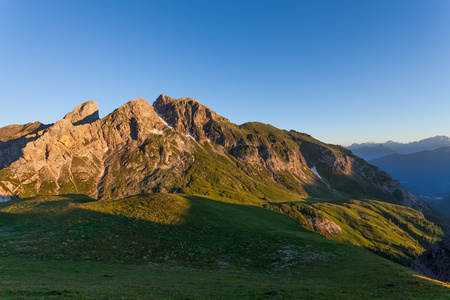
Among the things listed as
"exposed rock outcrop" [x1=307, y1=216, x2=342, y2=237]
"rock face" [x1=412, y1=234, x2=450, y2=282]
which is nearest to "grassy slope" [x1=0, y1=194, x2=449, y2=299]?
"rock face" [x1=412, y1=234, x2=450, y2=282]

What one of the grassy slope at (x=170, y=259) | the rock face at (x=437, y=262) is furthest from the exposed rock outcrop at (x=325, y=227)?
the grassy slope at (x=170, y=259)

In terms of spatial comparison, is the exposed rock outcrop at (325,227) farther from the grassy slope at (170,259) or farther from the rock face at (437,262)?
the grassy slope at (170,259)

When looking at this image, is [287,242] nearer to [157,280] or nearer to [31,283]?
[157,280]

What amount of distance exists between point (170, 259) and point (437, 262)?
90466mm

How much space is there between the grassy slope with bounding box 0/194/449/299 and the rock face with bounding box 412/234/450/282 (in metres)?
37.7

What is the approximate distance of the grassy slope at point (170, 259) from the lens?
1033 inches

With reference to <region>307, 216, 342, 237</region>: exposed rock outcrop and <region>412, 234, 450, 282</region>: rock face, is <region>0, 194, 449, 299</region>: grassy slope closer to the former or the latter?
<region>412, 234, 450, 282</region>: rock face

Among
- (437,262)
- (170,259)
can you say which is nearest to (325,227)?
(437,262)

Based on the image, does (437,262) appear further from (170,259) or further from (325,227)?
(325,227)

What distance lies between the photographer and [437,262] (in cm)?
7175

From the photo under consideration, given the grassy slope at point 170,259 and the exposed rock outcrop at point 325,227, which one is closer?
the grassy slope at point 170,259

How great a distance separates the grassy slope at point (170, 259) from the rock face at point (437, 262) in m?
37.7

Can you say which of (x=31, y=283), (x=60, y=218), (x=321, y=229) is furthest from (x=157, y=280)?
(x=321, y=229)

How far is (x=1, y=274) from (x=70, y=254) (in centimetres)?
1359
